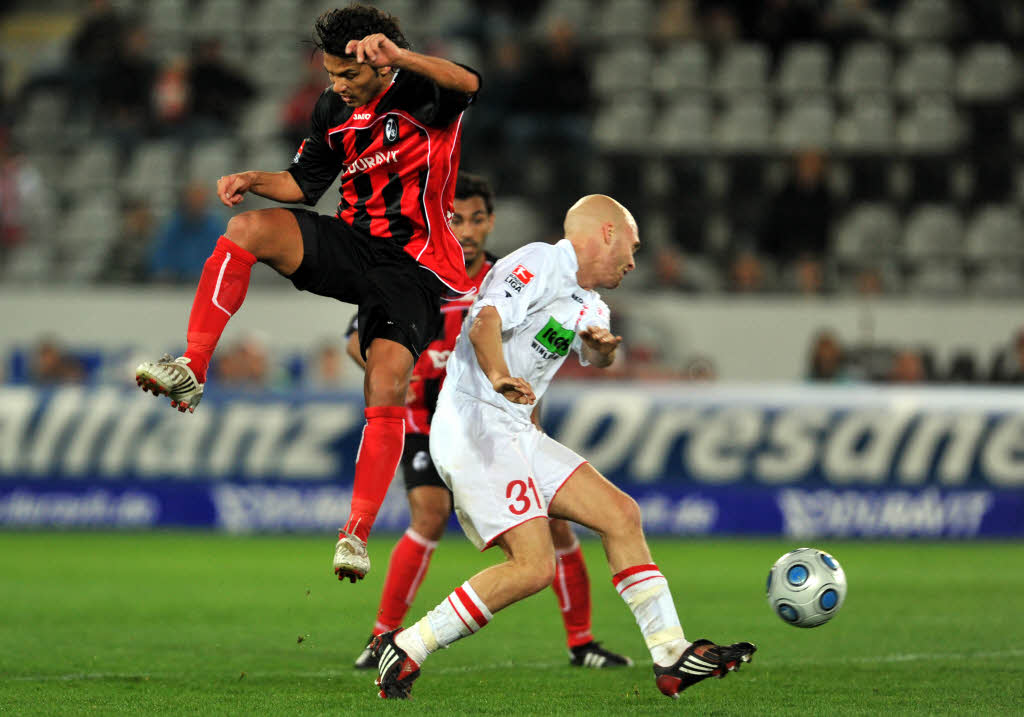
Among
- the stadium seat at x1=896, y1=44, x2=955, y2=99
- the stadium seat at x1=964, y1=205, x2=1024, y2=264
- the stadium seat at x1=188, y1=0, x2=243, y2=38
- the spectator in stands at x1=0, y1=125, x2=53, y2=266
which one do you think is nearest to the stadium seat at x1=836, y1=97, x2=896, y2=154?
the stadium seat at x1=896, y1=44, x2=955, y2=99

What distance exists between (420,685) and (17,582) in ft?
17.0

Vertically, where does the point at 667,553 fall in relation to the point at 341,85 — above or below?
below

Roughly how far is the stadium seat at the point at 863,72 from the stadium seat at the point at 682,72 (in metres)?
1.61

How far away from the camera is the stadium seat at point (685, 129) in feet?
57.2

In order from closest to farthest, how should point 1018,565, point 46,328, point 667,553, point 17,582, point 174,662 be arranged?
point 174,662 < point 17,582 < point 1018,565 < point 667,553 < point 46,328

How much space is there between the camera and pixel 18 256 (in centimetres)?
1720

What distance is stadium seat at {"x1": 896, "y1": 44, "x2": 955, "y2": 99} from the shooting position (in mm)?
17734

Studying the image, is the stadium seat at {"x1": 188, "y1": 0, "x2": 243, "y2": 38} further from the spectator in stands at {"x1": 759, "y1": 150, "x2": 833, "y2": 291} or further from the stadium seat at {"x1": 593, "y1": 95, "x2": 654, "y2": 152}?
the spectator in stands at {"x1": 759, "y1": 150, "x2": 833, "y2": 291}

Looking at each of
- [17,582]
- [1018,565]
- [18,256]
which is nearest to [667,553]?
[1018,565]

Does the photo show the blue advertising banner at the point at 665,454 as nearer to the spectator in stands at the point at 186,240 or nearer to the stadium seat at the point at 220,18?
the spectator in stands at the point at 186,240

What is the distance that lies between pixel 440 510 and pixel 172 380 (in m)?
2.09

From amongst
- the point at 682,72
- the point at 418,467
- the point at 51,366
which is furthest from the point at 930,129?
the point at 418,467

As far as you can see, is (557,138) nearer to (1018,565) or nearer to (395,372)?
(1018,565)

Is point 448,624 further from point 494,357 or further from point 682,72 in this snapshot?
point 682,72
